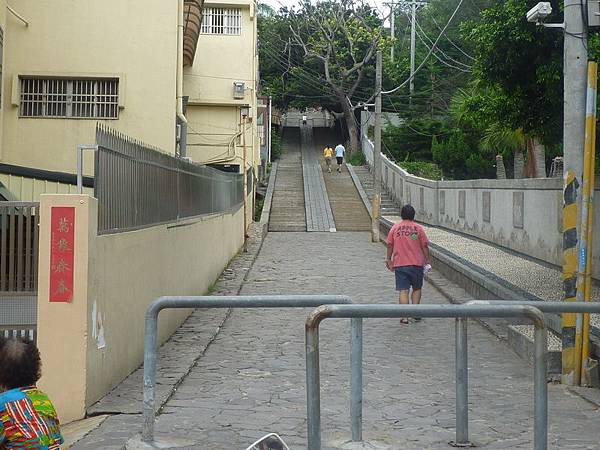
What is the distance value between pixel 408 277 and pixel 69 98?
29.7 ft

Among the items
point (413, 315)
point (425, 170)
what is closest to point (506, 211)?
point (413, 315)

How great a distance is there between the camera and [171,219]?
12219mm

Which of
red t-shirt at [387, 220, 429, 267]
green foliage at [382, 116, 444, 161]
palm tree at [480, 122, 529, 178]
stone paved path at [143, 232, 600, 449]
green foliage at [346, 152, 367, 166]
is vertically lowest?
stone paved path at [143, 232, 600, 449]

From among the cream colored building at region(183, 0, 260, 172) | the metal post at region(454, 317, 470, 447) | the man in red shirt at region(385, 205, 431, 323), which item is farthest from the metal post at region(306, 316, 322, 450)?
the cream colored building at region(183, 0, 260, 172)

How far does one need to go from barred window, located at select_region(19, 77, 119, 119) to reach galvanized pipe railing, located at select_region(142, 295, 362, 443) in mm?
12576

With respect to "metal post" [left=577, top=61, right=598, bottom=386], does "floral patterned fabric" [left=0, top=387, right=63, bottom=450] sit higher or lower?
lower

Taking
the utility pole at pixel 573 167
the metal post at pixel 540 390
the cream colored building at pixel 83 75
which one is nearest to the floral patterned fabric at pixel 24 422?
the metal post at pixel 540 390

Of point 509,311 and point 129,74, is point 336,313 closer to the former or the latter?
point 509,311

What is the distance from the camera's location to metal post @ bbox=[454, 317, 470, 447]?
6.81 metres

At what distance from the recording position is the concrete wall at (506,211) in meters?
18.2

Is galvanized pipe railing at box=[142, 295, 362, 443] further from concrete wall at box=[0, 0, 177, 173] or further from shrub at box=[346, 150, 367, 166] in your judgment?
shrub at box=[346, 150, 367, 166]

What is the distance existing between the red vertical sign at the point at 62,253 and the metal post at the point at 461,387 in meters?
3.16

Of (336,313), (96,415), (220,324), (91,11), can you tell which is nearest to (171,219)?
(220,324)

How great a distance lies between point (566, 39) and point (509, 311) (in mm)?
4456
